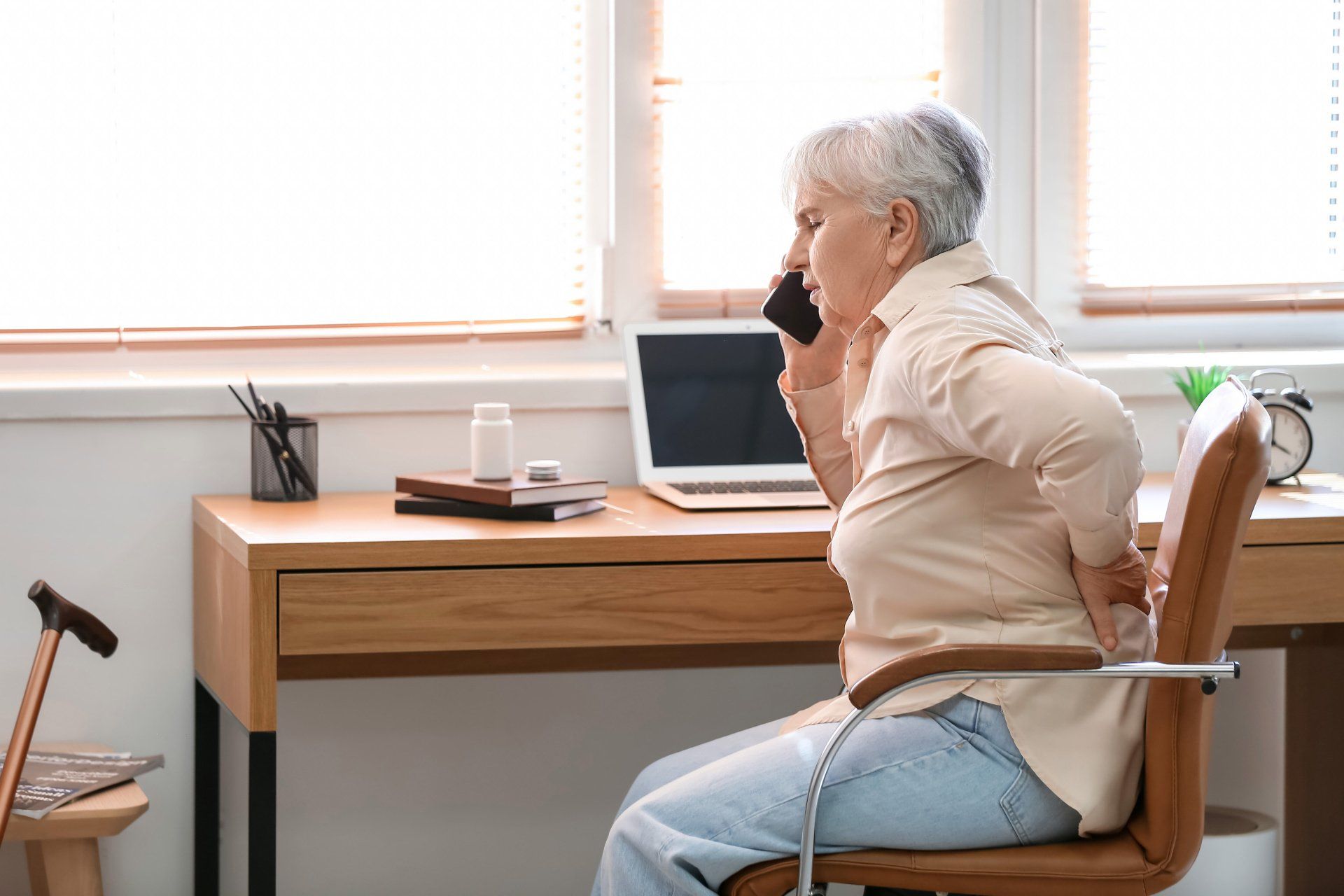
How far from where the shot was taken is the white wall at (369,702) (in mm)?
2305

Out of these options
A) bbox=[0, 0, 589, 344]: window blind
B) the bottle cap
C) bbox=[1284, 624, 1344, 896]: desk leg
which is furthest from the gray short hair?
bbox=[1284, 624, 1344, 896]: desk leg

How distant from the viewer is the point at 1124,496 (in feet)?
4.52

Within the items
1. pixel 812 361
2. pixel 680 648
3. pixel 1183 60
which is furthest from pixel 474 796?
pixel 1183 60

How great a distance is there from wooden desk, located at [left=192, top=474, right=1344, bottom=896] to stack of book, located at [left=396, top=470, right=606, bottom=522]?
28 millimetres

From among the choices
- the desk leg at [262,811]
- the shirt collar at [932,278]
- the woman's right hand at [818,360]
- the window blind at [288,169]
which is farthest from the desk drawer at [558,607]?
the window blind at [288,169]

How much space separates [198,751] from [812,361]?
123cm

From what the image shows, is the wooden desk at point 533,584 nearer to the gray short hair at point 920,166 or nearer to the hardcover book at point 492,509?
the hardcover book at point 492,509

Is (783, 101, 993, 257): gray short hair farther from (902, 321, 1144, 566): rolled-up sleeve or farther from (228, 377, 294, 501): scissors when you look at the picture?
(228, 377, 294, 501): scissors

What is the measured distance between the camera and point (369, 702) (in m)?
2.42

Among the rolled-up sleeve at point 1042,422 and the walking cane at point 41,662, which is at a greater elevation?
the rolled-up sleeve at point 1042,422

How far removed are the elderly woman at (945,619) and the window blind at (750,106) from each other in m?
1.05

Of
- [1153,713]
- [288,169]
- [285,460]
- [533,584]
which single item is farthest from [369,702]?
[1153,713]

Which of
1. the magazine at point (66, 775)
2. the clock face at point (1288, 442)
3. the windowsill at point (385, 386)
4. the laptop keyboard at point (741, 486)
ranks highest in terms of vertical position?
the windowsill at point (385, 386)

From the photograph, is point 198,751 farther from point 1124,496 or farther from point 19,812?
point 1124,496
